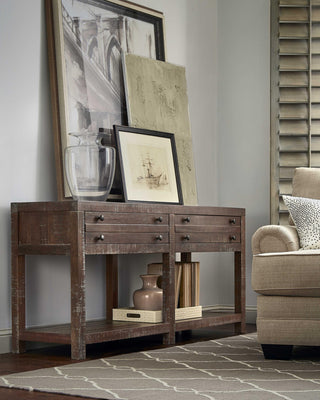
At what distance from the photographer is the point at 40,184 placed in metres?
3.59

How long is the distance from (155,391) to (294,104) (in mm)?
2634

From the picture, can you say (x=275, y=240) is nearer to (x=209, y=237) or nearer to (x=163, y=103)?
(x=209, y=237)

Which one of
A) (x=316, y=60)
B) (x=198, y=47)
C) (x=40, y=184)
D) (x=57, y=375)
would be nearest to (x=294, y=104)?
(x=316, y=60)

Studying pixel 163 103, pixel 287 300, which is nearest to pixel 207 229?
pixel 163 103

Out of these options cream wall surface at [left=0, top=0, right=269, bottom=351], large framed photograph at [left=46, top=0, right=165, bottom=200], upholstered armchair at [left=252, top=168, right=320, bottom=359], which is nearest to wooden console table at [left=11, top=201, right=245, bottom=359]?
large framed photograph at [left=46, top=0, right=165, bottom=200]

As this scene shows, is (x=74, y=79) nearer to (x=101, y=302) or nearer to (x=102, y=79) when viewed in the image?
(x=102, y=79)

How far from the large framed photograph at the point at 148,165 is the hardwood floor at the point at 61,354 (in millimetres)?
705

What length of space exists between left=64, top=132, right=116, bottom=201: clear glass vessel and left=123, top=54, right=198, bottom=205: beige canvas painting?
54 cm

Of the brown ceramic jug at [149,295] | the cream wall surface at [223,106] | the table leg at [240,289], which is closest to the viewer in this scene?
the brown ceramic jug at [149,295]

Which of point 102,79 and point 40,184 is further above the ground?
point 102,79

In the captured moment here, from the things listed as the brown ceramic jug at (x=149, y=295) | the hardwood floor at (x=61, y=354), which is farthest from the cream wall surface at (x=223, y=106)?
the hardwood floor at (x=61, y=354)

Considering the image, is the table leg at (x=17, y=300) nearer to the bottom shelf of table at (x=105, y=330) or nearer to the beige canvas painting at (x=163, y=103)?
the bottom shelf of table at (x=105, y=330)

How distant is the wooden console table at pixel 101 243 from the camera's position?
316cm

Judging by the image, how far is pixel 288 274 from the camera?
118 inches
